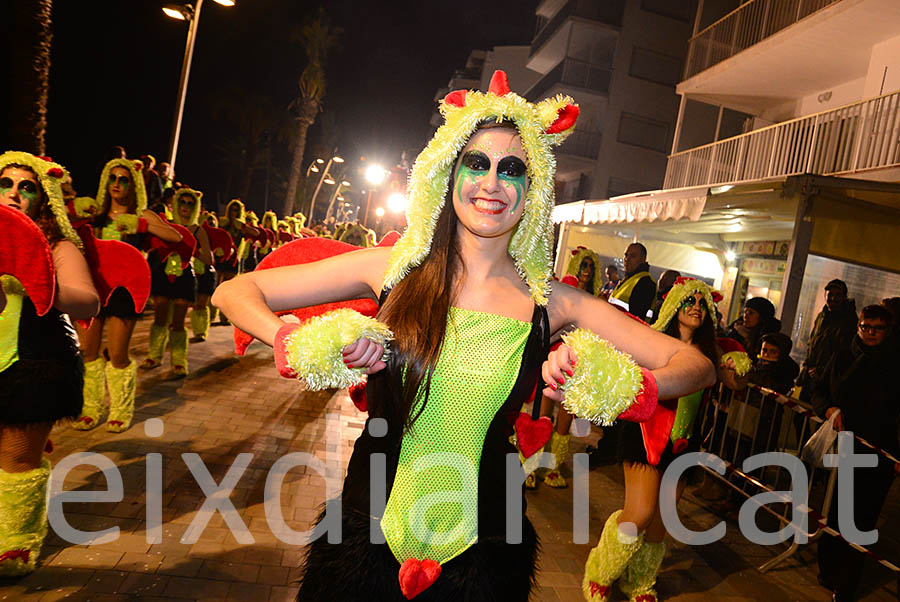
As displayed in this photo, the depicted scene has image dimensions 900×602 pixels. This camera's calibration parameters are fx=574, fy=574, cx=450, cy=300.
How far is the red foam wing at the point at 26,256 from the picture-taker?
263 cm

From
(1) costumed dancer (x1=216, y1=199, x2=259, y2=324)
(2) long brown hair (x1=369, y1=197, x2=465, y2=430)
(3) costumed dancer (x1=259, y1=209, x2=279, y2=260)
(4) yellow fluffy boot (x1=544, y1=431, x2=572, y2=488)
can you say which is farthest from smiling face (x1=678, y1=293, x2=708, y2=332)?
(3) costumed dancer (x1=259, y1=209, x2=279, y2=260)

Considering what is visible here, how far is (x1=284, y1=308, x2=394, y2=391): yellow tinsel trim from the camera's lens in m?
1.45

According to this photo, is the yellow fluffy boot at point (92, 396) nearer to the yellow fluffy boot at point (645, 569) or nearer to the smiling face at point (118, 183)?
the smiling face at point (118, 183)

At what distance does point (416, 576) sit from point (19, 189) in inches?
121

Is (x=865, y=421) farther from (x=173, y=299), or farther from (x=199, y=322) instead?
(x=199, y=322)

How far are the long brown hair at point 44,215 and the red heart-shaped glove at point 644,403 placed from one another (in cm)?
319

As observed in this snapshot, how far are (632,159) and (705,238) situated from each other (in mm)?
13002

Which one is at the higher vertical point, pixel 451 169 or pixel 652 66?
pixel 652 66

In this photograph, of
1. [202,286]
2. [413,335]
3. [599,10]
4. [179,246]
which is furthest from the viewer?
[599,10]

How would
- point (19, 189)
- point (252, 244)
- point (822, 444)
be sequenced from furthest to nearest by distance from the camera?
point (252, 244) < point (822, 444) < point (19, 189)

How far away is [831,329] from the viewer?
6.62 meters

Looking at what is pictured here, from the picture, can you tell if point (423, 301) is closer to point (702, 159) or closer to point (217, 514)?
point (217, 514)

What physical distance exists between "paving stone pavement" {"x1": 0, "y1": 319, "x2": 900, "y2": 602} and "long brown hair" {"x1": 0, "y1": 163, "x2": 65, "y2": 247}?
1.83 meters

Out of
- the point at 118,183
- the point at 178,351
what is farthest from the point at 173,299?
the point at 118,183
